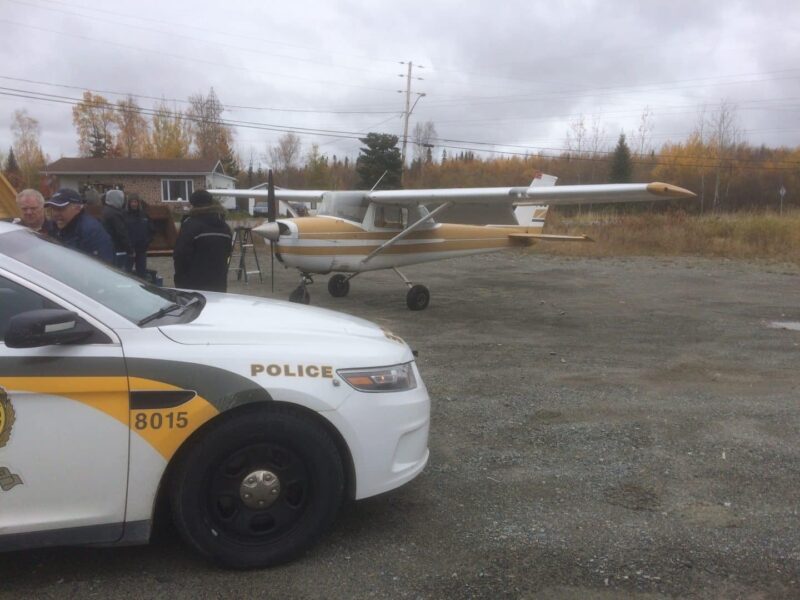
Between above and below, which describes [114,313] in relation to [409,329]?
above

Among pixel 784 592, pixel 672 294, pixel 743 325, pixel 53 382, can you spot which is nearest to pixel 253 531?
pixel 53 382

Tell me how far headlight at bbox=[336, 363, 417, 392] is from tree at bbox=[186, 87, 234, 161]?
7503 cm

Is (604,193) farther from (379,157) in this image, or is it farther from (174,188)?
(174,188)

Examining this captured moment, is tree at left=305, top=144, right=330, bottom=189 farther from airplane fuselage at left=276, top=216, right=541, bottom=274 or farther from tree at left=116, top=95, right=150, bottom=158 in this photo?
airplane fuselage at left=276, top=216, right=541, bottom=274

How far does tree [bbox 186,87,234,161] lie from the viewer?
74688mm

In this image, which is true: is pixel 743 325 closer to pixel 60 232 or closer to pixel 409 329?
pixel 409 329

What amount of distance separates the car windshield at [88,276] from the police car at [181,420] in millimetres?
19

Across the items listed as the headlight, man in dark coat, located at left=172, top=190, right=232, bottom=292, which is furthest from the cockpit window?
the headlight

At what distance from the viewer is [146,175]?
51.8 m

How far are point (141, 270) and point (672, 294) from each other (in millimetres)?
10918

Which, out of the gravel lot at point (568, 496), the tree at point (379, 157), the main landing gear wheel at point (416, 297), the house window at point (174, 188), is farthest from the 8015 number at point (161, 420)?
the house window at point (174, 188)

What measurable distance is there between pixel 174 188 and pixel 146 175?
2337mm

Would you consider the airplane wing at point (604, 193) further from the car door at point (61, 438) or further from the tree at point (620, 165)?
the tree at point (620, 165)

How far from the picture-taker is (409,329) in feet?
33.3
